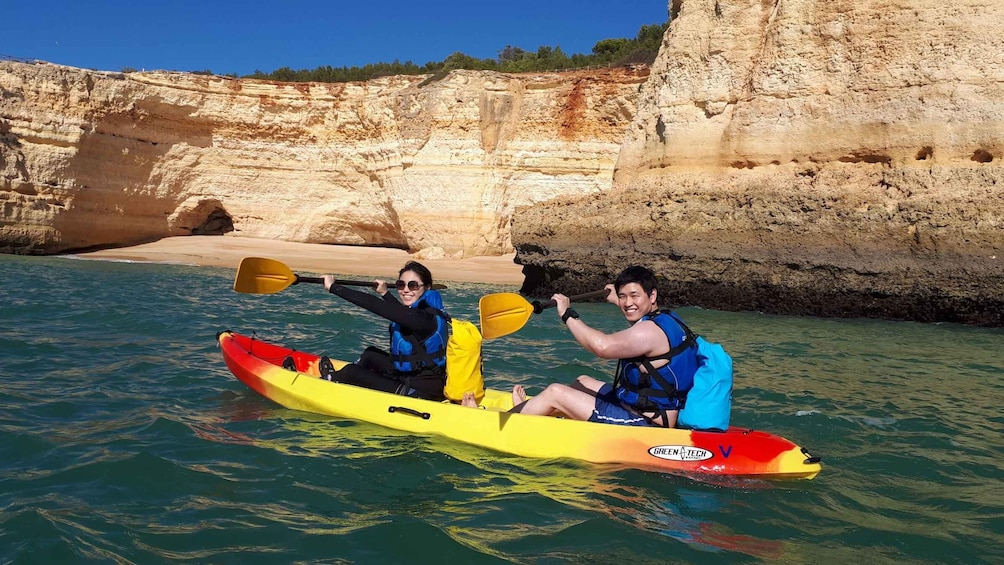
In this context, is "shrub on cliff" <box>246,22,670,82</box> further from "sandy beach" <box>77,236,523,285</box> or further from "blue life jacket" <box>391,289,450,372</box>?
"blue life jacket" <box>391,289,450,372</box>

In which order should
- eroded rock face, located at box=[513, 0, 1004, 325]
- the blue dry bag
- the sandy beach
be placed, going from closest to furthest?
the blue dry bag
eroded rock face, located at box=[513, 0, 1004, 325]
the sandy beach

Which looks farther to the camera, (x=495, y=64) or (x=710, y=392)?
(x=495, y=64)

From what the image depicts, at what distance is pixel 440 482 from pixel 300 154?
21.1m

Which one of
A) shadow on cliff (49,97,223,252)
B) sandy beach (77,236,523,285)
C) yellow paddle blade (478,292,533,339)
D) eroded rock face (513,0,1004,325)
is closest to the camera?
yellow paddle blade (478,292,533,339)

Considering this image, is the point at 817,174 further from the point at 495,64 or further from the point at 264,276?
the point at 495,64

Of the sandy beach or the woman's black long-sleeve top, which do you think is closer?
the woman's black long-sleeve top

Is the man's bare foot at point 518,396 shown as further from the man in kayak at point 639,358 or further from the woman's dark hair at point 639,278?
the woman's dark hair at point 639,278

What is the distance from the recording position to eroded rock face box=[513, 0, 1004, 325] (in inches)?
393

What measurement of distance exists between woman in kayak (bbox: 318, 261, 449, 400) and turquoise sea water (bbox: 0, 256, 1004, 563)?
16.2 inches

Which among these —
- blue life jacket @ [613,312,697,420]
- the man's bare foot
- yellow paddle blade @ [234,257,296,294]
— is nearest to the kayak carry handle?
the man's bare foot

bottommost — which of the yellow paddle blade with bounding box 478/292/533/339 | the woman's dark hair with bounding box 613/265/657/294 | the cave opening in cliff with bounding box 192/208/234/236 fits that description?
the yellow paddle blade with bounding box 478/292/533/339

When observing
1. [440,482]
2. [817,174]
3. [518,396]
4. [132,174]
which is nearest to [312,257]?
[132,174]

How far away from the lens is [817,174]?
1131cm

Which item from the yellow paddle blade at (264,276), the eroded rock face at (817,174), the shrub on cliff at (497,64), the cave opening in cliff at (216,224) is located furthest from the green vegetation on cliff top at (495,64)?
the yellow paddle blade at (264,276)
